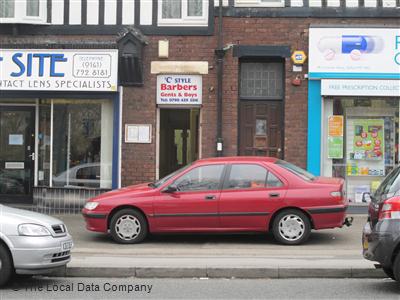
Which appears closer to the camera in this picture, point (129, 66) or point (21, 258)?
point (21, 258)

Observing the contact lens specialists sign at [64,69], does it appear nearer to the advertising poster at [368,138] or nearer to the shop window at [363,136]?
the shop window at [363,136]

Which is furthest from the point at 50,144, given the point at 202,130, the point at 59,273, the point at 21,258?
the point at 21,258

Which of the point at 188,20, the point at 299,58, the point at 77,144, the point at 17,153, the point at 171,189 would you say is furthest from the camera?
the point at 17,153

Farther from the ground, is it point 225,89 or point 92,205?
point 225,89

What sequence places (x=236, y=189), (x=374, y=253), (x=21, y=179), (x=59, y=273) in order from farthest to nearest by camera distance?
(x=21, y=179)
(x=236, y=189)
(x=59, y=273)
(x=374, y=253)

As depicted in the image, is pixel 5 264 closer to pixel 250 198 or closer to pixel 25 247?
pixel 25 247

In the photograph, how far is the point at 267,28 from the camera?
46.9ft

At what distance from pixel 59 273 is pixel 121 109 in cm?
640

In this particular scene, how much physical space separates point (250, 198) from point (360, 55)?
5286mm

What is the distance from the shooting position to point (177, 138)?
49.3 feet

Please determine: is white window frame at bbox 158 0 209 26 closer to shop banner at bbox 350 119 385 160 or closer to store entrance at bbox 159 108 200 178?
store entrance at bbox 159 108 200 178

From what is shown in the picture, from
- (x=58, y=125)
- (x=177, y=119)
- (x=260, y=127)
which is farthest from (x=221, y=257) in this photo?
(x=58, y=125)

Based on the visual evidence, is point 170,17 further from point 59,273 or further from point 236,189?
point 59,273

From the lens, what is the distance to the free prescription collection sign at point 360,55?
13.9 meters
